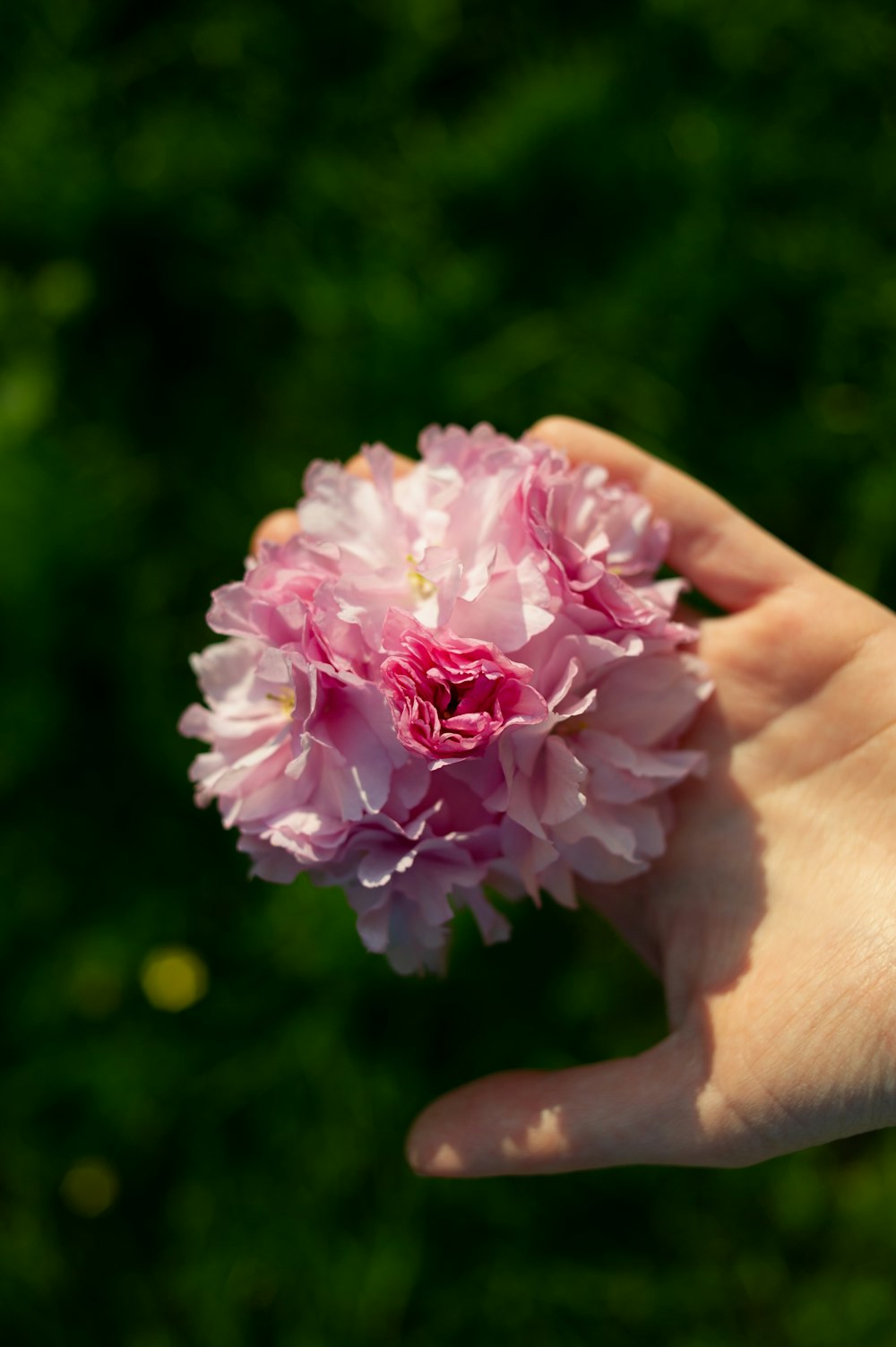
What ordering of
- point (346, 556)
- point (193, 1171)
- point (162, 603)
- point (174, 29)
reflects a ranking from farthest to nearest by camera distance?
point (174, 29), point (162, 603), point (193, 1171), point (346, 556)

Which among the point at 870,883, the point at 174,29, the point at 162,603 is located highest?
the point at 174,29

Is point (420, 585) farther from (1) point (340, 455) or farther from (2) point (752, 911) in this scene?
(1) point (340, 455)

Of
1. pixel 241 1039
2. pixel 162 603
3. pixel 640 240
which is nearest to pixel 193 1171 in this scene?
pixel 241 1039

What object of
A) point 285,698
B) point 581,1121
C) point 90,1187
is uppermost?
point 285,698

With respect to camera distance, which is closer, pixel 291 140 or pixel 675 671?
pixel 675 671

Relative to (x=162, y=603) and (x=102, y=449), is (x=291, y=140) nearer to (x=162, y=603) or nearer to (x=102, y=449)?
(x=102, y=449)

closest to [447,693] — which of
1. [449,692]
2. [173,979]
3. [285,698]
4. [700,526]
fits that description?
[449,692]

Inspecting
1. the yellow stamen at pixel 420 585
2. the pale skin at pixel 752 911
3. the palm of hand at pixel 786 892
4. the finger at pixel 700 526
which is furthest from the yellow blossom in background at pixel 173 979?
the finger at pixel 700 526

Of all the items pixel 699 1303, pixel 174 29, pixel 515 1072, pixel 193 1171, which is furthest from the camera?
pixel 174 29

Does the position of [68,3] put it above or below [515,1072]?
above
